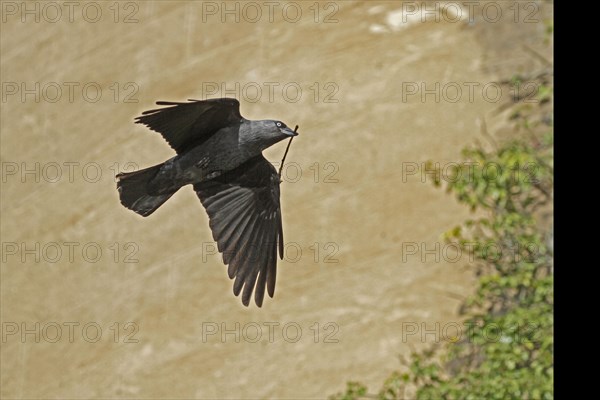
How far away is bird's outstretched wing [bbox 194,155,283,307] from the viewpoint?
3.46m

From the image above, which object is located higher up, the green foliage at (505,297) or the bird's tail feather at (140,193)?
the bird's tail feather at (140,193)

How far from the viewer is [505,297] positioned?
7574 millimetres

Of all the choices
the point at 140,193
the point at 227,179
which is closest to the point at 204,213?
the point at 227,179

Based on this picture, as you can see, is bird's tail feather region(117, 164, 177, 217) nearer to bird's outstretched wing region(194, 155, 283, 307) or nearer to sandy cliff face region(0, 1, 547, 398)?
bird's outstretched wing region(194, 155, 283, 307)

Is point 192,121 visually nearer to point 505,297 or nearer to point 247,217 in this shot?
point 247,217

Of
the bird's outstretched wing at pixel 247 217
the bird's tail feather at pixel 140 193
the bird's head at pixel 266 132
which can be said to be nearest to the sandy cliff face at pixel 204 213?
the bird's outstretched wing at pixel 247 217

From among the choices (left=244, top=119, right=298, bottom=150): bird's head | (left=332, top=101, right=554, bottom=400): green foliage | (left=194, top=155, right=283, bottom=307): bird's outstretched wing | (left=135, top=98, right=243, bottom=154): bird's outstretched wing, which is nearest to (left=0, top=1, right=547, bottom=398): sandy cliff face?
(left=332, top=101, right=554, bottom=400): green foliage

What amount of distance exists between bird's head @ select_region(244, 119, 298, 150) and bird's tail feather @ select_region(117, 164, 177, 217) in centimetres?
38

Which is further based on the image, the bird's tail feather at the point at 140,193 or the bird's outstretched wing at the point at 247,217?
the bird's outstretched wing at the point at 247,217

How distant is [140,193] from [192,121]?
317 mm

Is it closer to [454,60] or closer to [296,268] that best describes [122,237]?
[296,268]

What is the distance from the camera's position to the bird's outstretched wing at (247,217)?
346cm

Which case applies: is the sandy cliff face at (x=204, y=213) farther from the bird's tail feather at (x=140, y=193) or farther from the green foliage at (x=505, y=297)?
the bird's tail feather at (x=140, y=193)
